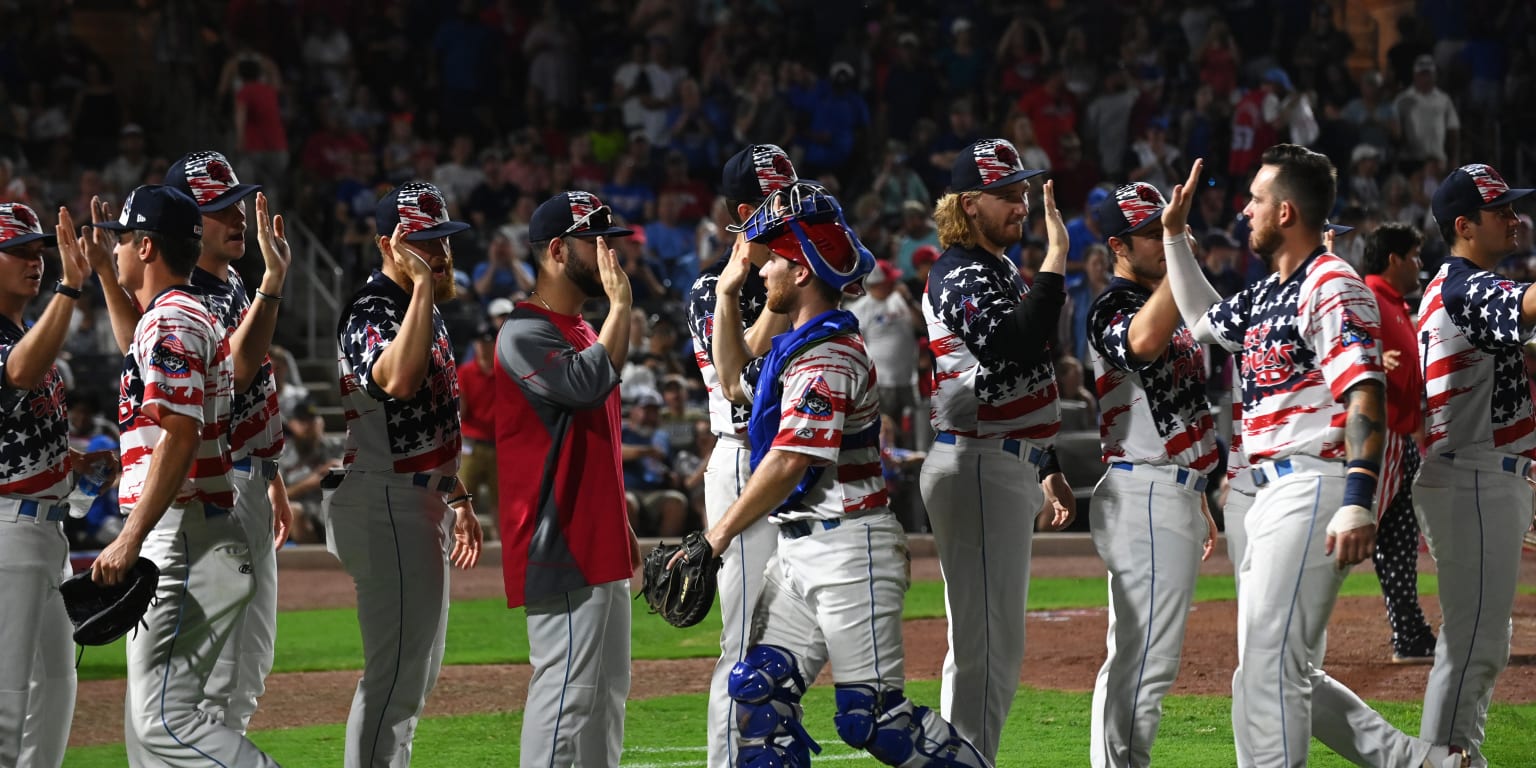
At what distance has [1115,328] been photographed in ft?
20.1

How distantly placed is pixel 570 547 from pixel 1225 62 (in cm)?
1610

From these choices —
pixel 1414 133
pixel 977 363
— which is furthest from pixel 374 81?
pixel 977 363

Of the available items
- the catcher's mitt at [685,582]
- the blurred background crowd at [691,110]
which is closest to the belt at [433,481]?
the catcher's mitt at [685,582]

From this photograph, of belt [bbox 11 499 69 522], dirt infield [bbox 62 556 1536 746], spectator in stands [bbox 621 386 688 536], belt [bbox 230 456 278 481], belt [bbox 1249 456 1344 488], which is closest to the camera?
belt [bbox 1249 456 1344 488]

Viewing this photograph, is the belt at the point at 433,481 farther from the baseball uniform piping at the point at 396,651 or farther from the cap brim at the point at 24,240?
the cap brim at the point at 24,240

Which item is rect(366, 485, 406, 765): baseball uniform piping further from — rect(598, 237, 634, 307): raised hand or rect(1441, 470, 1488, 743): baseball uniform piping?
rect(1441, 470, 1488, 743): baseball uniform piping

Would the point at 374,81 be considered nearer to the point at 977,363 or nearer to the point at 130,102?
the point at 130,102

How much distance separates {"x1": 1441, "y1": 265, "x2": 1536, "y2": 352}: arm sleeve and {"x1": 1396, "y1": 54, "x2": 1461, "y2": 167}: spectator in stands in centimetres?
1399

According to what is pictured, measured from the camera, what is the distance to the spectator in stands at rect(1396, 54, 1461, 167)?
1941 centimetres

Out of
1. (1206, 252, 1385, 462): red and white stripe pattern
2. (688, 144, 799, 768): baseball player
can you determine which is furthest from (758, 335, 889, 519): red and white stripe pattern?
(1206, 252, 1385, 462): red and white stripe pattern

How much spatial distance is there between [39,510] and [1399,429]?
4.60 meters

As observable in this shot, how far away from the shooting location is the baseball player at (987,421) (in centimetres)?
609

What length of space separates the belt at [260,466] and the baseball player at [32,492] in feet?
1.94

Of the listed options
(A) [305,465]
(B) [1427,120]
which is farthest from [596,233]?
(B) [1427,120]
